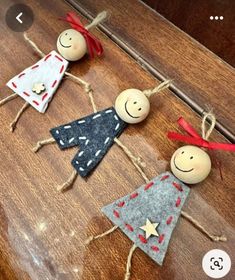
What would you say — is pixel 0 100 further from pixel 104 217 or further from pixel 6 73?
pixel 104 217

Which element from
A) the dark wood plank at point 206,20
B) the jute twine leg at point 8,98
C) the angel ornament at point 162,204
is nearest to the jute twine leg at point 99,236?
the angel ornament at point 162,204

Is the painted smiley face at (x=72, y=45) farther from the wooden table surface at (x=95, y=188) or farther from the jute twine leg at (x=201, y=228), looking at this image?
the jute twine leg at (x=201, y=228)

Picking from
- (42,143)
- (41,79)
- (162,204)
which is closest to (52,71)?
(41,79)

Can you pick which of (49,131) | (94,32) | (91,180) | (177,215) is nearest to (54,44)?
(94,32)

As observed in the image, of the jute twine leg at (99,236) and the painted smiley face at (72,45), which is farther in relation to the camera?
the painted smiley face at (72,45)

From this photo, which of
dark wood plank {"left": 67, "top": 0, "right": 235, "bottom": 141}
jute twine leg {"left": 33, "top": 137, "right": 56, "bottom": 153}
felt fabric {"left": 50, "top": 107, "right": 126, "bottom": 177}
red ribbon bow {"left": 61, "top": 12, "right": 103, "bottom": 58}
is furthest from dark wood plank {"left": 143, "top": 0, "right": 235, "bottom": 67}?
jute twine leg {"left": 33, "top": 137, "right": 56, "bottom": 153}
